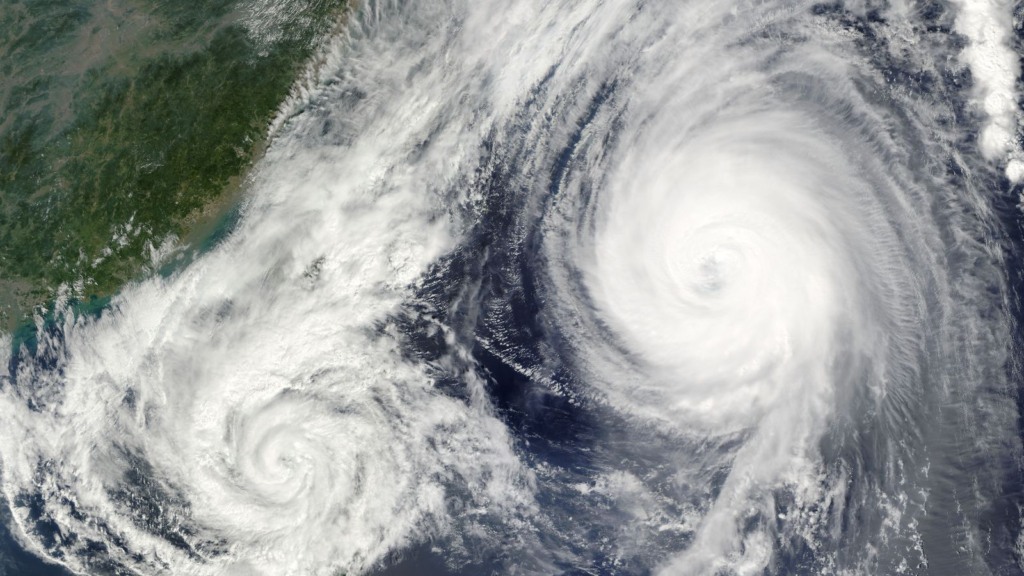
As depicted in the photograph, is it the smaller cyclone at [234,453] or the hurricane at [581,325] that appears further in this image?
the smaller cyclone at [234,453]

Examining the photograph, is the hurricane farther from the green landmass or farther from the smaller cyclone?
the green landmass

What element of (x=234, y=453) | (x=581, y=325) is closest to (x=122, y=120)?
(x=234, y=453)

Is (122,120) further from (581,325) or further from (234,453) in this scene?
(581,325)

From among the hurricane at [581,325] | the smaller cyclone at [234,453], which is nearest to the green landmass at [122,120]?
the hurricane at [581,325]

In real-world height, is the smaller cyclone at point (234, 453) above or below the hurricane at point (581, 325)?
below

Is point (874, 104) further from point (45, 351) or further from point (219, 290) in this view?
point (45, 351)

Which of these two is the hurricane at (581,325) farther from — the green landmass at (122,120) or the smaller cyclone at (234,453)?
the green landmass at (122,120)

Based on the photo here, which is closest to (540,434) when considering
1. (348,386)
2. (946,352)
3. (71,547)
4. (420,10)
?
(348,386)
